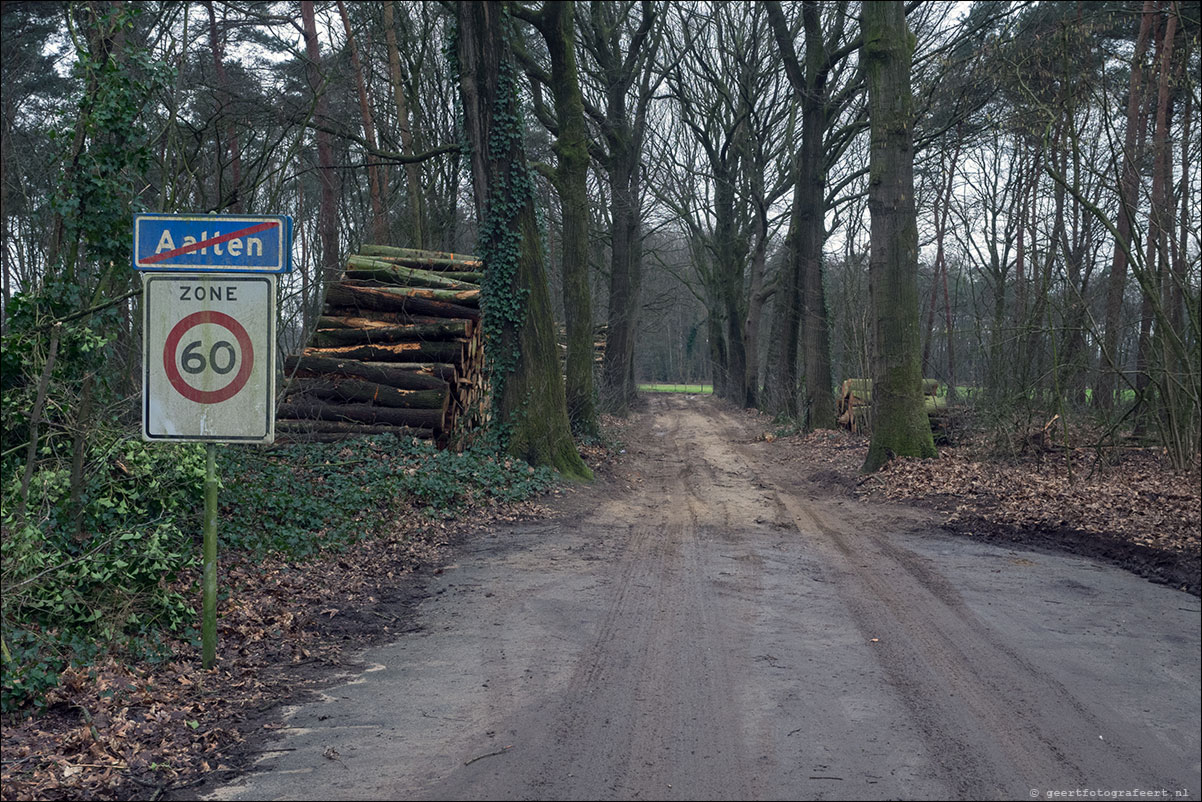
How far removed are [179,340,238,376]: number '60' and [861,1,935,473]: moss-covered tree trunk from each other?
10.9 metres

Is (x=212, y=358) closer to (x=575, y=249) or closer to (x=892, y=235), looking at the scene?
(x=892, y=235)

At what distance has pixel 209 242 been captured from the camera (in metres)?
5.21

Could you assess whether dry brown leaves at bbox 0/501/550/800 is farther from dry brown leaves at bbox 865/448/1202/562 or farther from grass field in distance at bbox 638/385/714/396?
grass field in distance at bbox 638/385/714/396

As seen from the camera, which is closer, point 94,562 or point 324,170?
point 94,562

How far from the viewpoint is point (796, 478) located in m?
14.9

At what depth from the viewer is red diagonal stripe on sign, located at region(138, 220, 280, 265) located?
16.9ft

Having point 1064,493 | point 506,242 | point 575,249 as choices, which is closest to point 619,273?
point 575,249

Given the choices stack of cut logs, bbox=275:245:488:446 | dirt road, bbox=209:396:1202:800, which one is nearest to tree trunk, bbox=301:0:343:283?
stack of cut logs, bbox=275:245:488:446

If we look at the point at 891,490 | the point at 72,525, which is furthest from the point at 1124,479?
the point at 72,525

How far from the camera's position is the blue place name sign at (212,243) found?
16.9ft

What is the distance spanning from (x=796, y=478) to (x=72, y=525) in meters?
11.2

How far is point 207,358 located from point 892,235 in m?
11.5

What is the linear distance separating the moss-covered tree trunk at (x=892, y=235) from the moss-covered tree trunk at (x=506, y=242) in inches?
209

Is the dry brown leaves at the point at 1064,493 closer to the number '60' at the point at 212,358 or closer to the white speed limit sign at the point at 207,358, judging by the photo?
the white speed limit sign at the point at 207,358
